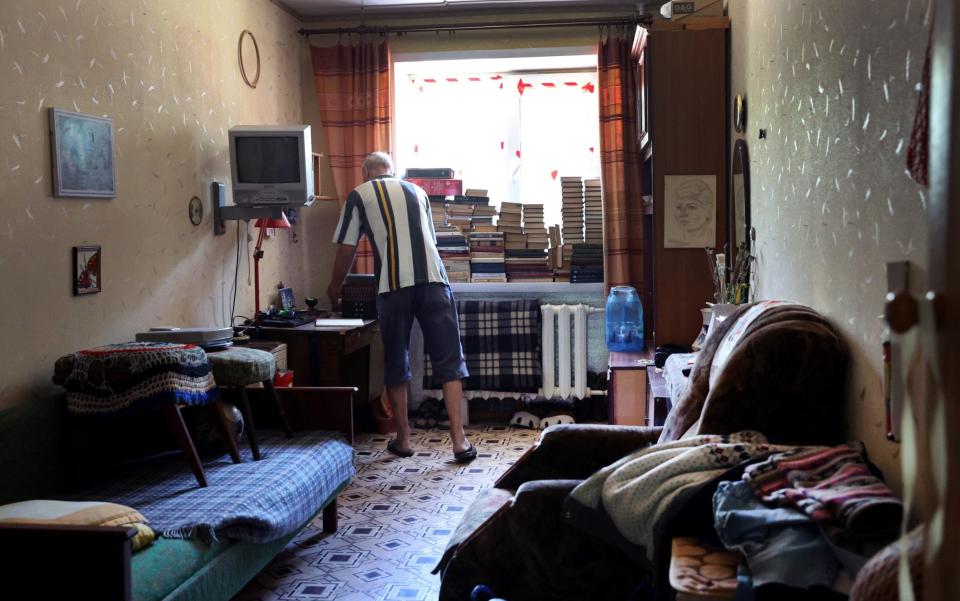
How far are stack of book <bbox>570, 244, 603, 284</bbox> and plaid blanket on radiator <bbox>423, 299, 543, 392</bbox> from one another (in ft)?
1.02

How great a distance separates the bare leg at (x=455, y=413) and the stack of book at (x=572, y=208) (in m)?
1.37

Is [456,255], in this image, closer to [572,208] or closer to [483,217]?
[483,217]

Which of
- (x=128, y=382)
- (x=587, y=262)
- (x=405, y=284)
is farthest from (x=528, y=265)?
(x=128, y=382)

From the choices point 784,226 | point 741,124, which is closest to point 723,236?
point 741,124

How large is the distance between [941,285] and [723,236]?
3645 mm

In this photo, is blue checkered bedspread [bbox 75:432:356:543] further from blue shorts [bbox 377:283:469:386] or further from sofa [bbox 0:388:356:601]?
blue shorts [bbox 377:283:469:386]

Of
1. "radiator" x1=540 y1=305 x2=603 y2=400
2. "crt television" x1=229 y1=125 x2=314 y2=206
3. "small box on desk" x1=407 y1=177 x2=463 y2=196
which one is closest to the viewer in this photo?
"crt television" x1=229 y1=125 x2=314 y2=206

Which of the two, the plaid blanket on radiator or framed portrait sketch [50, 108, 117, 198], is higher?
framed portrait sketch [50, 108, 117, 198]

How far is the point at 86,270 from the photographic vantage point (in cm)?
325

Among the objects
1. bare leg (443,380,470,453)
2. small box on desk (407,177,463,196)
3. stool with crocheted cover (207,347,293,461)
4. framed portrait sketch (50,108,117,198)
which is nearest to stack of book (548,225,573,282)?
small box on desk (407,177,463,196)

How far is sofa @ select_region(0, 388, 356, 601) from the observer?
1965mm

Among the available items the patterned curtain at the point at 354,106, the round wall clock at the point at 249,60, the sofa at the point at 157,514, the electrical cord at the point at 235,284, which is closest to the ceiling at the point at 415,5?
the patterned curtain at the point at 354,106

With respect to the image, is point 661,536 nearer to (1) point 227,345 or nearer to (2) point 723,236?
(1) point 227,345

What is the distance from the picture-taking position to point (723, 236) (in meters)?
4.03
